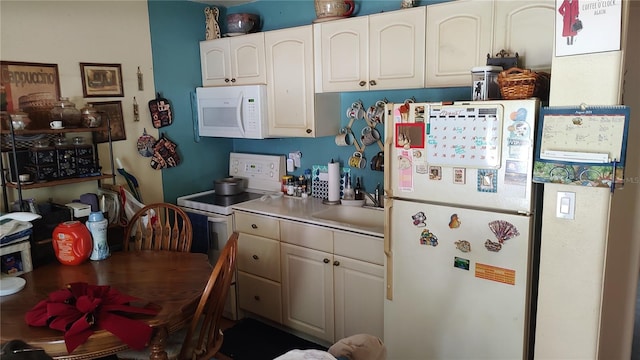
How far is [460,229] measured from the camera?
6.86 ft

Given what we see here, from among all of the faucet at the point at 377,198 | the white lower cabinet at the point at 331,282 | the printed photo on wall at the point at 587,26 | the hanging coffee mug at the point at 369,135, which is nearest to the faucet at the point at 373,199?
the faucet at the point at 377,198

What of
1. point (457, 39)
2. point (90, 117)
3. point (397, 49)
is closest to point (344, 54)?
point (397, 49)

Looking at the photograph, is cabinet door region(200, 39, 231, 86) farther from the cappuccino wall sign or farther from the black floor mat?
the black floor mat

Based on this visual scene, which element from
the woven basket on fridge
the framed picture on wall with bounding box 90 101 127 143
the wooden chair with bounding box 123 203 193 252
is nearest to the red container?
the wooden chair with bounding box 123 203 193 252

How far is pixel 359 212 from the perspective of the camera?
3150 mm

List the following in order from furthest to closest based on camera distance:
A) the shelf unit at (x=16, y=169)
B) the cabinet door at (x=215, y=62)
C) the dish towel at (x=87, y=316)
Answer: the cabinet door at (x=215, y=62) → the shelf unit at (x=16, y=169) → the dish towel at (x=87, y=316)

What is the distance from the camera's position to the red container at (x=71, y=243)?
2.24 metres

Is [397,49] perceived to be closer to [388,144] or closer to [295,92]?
[388,144]

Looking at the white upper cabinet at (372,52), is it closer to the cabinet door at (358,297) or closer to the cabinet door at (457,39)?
the cabinet door at (457,39)

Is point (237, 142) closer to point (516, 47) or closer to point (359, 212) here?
point (359, 212)

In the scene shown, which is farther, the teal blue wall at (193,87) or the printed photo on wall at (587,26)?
the teal blue wall at (193,87)

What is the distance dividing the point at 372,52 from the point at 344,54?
0.21 m

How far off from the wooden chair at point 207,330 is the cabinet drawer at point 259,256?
3.12 ft

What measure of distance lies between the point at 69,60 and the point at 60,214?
3.41ft
